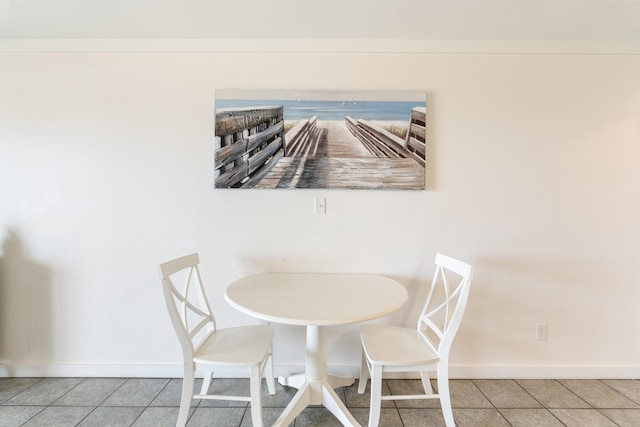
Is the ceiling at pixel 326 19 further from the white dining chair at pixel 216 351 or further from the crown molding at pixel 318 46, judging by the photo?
the white dining chair at pixel 216 351

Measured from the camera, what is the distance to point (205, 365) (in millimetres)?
1345

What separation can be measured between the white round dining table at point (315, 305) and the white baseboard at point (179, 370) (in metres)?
0.14

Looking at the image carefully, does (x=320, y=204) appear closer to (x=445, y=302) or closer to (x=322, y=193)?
(x=322, y=193)

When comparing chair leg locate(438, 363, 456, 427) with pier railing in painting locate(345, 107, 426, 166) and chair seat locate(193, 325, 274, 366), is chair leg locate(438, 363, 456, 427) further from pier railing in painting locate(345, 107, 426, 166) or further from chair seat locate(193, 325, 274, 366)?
pier railing in painting locate(345, 107, 426, 166)

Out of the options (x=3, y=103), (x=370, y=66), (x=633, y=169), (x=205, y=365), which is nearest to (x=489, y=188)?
(x=633, y=169)

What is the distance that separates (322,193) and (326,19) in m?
1.04

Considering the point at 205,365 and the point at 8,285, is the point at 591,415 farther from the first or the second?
the point at 8,285

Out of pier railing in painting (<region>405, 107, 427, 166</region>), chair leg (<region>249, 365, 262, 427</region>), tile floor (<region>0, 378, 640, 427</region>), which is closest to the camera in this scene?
chair leg (<region>249, 365, 262, 427</region>)

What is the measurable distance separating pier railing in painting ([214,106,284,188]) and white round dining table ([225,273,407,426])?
67cm

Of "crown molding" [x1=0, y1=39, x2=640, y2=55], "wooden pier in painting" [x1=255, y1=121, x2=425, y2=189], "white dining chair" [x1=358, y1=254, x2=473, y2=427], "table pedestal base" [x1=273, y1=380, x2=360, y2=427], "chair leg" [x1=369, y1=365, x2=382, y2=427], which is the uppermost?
"crown molding" [x1=0, y1=39, x2=640, y2=55]

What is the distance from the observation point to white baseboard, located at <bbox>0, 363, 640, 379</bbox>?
6.11ft

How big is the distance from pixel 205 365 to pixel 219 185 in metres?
1.04

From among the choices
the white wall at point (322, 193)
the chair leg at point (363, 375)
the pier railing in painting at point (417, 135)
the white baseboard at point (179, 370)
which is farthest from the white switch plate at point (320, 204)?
the white baseboard at point (179, 370)

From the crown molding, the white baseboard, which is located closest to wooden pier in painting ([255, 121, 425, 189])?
the crown molding
